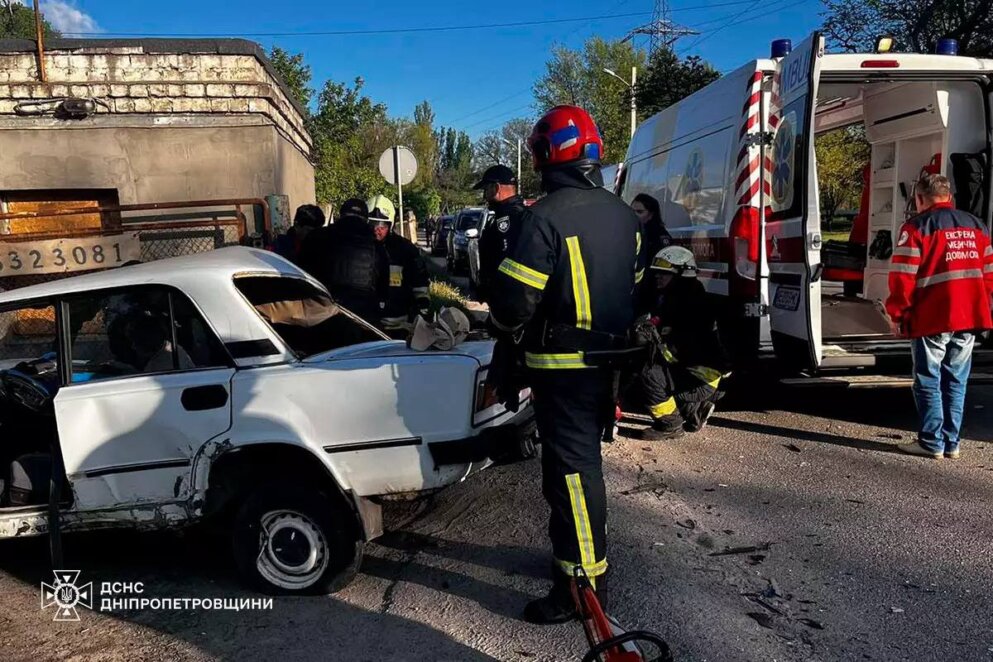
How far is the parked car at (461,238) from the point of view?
67.4 ft

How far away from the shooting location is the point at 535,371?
9.73ft

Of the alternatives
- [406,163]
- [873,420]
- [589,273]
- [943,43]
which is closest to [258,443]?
[589,273]

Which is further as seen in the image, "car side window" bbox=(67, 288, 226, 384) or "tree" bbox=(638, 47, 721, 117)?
"tree" bbox=(638, 47, 721, 117)

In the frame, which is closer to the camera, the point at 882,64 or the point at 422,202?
the point at 882,64

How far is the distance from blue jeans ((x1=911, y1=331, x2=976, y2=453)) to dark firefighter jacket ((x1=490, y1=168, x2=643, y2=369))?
2.95 meters

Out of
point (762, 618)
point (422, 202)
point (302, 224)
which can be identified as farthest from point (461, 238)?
point (422, 202)

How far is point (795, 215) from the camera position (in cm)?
500

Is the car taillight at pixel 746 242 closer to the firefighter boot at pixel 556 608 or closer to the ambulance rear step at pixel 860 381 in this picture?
the ambulance rear step at pixel 860 381

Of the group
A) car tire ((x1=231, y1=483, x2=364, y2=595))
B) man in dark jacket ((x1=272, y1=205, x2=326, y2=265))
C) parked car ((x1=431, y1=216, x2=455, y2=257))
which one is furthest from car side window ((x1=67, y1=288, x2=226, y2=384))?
parked car ((x1=431, y1=216, x2=455, y2=257))

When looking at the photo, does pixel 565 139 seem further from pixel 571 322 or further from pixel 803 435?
pixel 803 435

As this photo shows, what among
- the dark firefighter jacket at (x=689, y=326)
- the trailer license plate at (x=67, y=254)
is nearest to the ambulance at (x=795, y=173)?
the dark firefighter jacket at (x=689, y=326)

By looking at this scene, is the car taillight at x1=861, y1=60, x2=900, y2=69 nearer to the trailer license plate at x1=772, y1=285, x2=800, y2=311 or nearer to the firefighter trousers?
the trailer license plate at x1=772, y1=285, x2=800, y2=311

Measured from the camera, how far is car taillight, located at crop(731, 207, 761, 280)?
17.5 ft

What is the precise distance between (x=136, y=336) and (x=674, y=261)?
3.37 meters
